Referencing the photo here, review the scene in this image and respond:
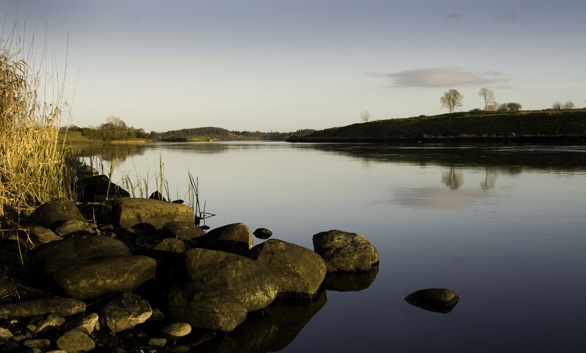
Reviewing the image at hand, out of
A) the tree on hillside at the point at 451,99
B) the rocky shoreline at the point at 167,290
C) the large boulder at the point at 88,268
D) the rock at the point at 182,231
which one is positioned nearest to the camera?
the rocky shoreline at the point at 167,290

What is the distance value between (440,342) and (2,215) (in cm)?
943

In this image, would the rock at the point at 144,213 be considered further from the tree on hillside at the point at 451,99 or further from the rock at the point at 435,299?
the tree on hillside at the point at 451,99

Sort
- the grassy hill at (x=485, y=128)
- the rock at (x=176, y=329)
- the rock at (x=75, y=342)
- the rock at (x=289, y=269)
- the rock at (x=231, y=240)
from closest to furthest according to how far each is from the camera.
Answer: the rock at (x=75, y=342)
the rock at (x=176, y=329)
the rock at (x=289, y=269)
the rock at (x=231, y=240)
the grassy hill at (x=485, y=128)

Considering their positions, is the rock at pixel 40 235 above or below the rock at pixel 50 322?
above

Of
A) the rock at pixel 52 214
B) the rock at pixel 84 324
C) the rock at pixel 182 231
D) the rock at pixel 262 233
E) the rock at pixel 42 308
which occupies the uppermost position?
the rock at pixel 52 214

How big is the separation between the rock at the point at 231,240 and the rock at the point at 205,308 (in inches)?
99.8

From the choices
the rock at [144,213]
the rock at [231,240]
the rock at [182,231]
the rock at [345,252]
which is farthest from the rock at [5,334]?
the rock at [144,213]

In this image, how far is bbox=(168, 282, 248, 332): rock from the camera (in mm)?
7520

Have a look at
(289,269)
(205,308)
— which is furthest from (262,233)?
(205,308)

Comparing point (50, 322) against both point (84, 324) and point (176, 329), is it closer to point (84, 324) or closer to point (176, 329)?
point (84, 324)

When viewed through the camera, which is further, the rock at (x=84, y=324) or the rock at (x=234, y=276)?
the rock at (x=234, y=276)

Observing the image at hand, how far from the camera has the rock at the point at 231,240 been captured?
407 inches

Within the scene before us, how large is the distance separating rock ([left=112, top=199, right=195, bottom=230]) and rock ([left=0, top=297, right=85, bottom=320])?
5413 millimetres

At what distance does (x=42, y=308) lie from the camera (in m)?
7.54
